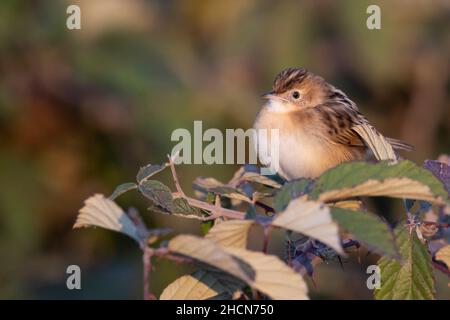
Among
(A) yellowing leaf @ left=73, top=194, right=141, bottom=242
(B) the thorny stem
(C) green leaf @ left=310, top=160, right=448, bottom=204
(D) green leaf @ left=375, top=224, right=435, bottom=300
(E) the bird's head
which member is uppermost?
(E) the bird's head

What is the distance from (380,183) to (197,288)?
428 mm

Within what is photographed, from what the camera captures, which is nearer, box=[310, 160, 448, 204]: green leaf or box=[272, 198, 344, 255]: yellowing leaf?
box=[272, 198, 344, 255]: yellowing leaf

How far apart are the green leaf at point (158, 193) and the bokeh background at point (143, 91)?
8.85 ft

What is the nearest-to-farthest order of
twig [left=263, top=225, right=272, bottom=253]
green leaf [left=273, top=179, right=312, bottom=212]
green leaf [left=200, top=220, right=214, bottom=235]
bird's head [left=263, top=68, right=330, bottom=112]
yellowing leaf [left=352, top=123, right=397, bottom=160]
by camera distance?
1. twig [left=263, top=225, right=272, bottom=253]
2. green leaf [left=273, top=179, right=312, bottom=212]
3. green leaf [left=200, top=220, right=214, bottom=235]
4. yellowing leaf [left=352, top=123, right=397, bottom=160]
5. bird's head [left=263, top=68, right=330, bottom=112]

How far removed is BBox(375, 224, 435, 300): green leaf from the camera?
1.84 metres

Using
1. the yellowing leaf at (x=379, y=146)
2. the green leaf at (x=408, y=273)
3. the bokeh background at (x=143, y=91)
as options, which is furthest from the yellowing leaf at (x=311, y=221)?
the bokeh background at (x=143, y=91)

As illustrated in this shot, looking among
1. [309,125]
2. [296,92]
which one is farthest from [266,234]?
[296,92]

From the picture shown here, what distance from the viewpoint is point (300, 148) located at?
337 cm

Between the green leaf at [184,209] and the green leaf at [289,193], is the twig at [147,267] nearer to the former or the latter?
the green leaf at [289,193]

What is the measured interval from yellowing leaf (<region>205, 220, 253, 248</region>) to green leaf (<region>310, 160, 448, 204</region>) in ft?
0.50

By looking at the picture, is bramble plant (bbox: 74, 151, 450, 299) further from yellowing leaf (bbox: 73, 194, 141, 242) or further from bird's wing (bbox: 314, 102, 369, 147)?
bird's wing (bbox: 314, 102, 369, 147)

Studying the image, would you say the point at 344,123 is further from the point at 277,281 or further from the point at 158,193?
the point at 277,281

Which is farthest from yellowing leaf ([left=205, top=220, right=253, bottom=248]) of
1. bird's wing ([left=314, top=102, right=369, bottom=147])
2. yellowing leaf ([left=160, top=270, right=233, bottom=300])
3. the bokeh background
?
the bokeh background
